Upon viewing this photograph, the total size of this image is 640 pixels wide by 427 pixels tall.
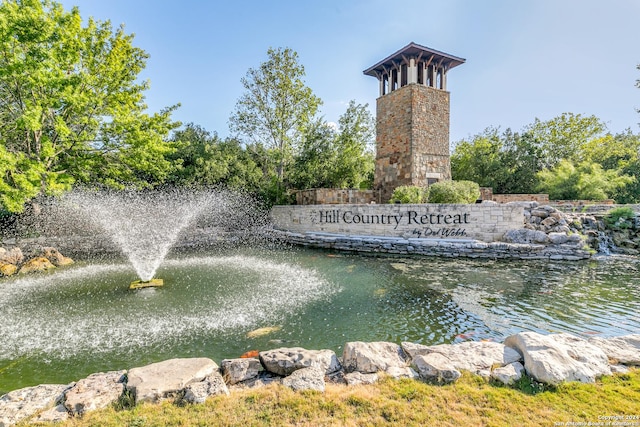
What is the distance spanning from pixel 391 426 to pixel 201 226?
20.6 m

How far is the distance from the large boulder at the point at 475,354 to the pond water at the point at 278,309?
112 cm

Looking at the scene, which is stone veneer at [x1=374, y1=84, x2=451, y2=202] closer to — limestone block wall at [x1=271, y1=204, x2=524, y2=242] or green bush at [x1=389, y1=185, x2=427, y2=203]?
green bush at [x1=389, y1=185, x2=427, y2=203]

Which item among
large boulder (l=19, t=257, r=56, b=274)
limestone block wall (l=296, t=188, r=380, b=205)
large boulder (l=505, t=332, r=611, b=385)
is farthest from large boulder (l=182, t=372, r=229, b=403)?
limestone block wall (l=296, t=188, r=380, b=205)

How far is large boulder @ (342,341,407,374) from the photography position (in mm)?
3283

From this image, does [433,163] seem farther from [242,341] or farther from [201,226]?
[242,341]

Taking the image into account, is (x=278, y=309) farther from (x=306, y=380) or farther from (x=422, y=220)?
(x=422, y=220)

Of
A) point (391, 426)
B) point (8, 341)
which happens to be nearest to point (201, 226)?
point (8, 341)

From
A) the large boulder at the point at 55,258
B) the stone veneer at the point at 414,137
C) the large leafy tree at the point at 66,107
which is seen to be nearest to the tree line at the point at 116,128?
the large leafy tree at the point at 66,107

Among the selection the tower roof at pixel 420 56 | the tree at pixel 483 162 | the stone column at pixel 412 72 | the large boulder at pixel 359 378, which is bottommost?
the large boulder at pixel 359 378

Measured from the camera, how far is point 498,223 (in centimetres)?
1255

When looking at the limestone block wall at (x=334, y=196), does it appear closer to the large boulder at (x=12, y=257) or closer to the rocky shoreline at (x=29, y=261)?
the rocky shoreline at (x=29, y=261)

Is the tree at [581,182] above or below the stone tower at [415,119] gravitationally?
below

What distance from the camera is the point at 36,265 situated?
9.60m

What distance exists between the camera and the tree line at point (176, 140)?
1148 centimetres
